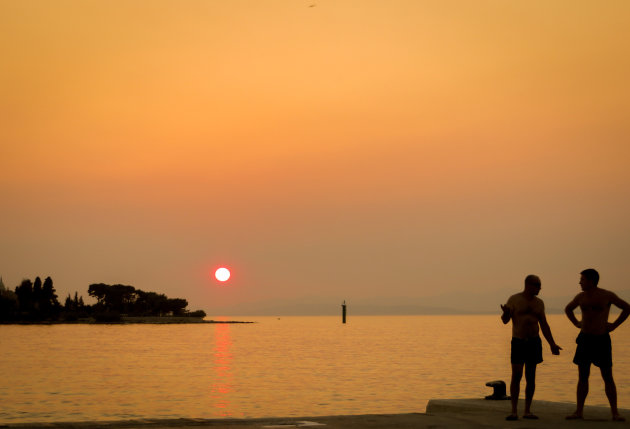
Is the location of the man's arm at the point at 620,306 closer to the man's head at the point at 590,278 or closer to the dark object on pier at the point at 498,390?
the man's head at the point at 590,278

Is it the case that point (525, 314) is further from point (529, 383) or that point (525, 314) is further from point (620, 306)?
point (620, 306)

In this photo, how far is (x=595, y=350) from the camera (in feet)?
52.2

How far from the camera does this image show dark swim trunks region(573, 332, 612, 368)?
1587 centimetres

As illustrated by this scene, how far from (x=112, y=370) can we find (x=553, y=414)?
5038 centimetres

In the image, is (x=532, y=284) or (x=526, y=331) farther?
(x=526, y=331)

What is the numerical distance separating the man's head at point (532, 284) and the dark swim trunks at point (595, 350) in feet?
3.66

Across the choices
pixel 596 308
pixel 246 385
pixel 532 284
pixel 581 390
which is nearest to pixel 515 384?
pixel 581 390

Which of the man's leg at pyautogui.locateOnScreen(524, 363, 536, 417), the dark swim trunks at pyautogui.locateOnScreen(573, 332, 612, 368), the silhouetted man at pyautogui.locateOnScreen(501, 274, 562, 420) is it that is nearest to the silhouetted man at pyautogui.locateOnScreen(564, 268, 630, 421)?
the dark swim trunks at pyautogui.locateOnScreen(573, 332, 612, 368)

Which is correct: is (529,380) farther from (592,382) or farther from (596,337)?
(592,382)

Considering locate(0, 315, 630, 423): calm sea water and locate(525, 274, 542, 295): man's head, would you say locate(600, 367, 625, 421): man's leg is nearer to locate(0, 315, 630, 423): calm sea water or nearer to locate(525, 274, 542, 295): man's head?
locate(525, 274, 542, 295): man's head

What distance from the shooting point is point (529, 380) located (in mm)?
16188

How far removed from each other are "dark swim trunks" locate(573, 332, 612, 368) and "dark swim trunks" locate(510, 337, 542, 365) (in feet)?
2.31

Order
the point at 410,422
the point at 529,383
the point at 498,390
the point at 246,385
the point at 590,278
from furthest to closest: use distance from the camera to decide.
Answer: the point at 246,385 → the point at 498,390 → the point at 529,383 → the point at 410,422 → the point at 590,278

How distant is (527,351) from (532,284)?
1205 millimetres
